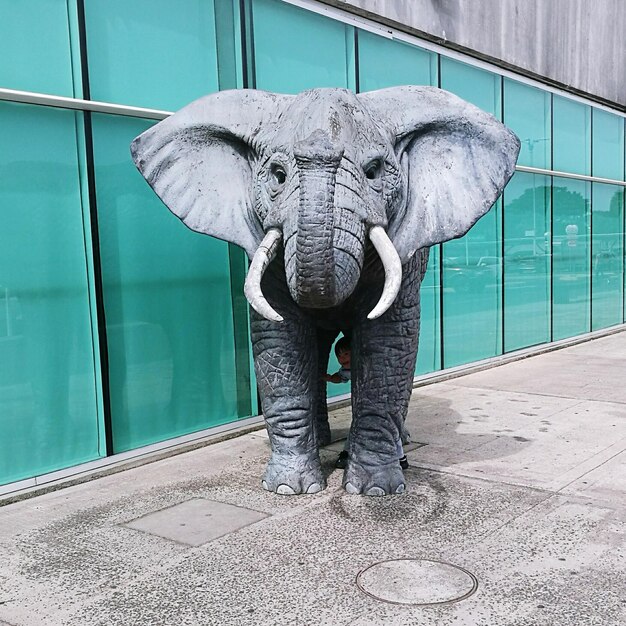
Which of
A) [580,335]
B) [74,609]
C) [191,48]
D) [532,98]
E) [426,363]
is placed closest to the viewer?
[74,609]

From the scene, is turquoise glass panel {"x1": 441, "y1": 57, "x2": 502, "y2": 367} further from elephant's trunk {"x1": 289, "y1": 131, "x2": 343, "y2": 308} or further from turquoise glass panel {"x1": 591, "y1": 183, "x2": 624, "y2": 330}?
elephant's trunk {"x1": 289, "y1": 131, "x2": 343, "y2": 308}

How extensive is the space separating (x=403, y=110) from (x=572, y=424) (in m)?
3.39

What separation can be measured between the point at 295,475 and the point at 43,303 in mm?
2058

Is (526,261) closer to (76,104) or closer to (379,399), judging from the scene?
(379,399)

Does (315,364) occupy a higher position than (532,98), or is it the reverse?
(532,98)

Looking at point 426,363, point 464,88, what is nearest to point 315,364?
point 426,363

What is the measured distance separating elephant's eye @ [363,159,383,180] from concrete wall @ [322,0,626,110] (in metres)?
3.67

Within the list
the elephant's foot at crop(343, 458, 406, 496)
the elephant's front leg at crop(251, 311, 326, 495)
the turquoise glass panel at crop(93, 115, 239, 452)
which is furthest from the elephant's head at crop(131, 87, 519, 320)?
the elephant's foot at crop(343, 458, 406, 496)

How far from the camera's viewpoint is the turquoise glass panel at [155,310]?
5906 mm

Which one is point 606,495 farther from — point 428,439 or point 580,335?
point 580,335

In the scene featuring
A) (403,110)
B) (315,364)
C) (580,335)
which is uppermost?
(403,110)

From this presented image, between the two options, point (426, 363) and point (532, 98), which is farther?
point (532, 98)

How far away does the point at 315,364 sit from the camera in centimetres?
509

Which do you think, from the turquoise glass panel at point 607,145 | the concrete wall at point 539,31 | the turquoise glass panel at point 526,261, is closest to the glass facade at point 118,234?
→ the concrete wall at point 539,31
